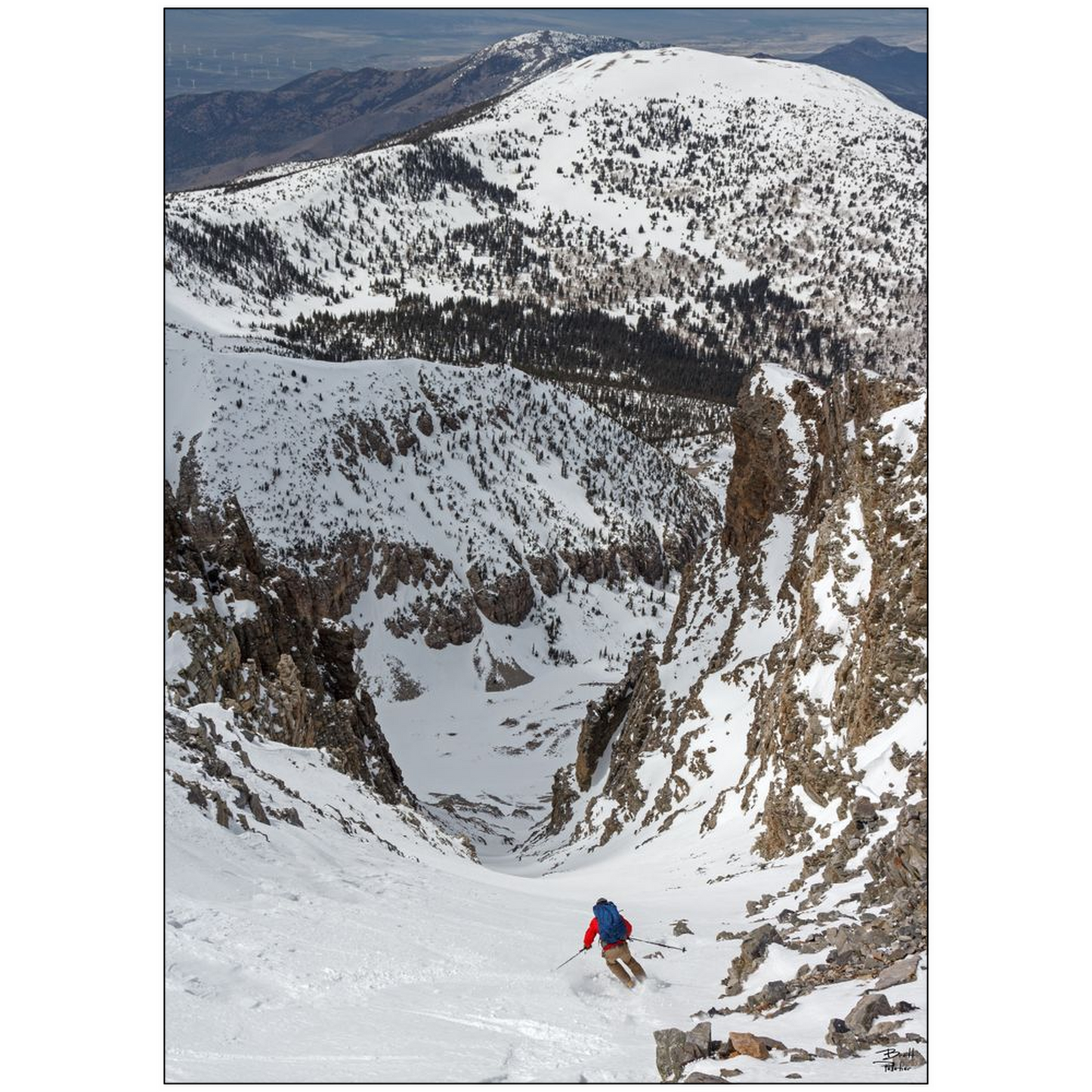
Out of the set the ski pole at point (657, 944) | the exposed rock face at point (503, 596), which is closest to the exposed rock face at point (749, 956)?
the ski pole at point (657, 944)

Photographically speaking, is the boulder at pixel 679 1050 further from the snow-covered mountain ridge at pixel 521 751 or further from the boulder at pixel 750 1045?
the boulder at pixel 750 1045

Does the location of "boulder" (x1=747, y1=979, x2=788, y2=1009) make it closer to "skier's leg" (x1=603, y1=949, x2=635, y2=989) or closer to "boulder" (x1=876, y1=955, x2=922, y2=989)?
"boulder" (x1=876, y1=955, x2=922, y2=989)

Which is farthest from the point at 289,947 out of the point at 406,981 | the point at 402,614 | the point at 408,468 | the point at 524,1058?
the point at 408,468

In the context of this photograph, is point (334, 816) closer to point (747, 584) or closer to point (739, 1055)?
point (739, 1055)
